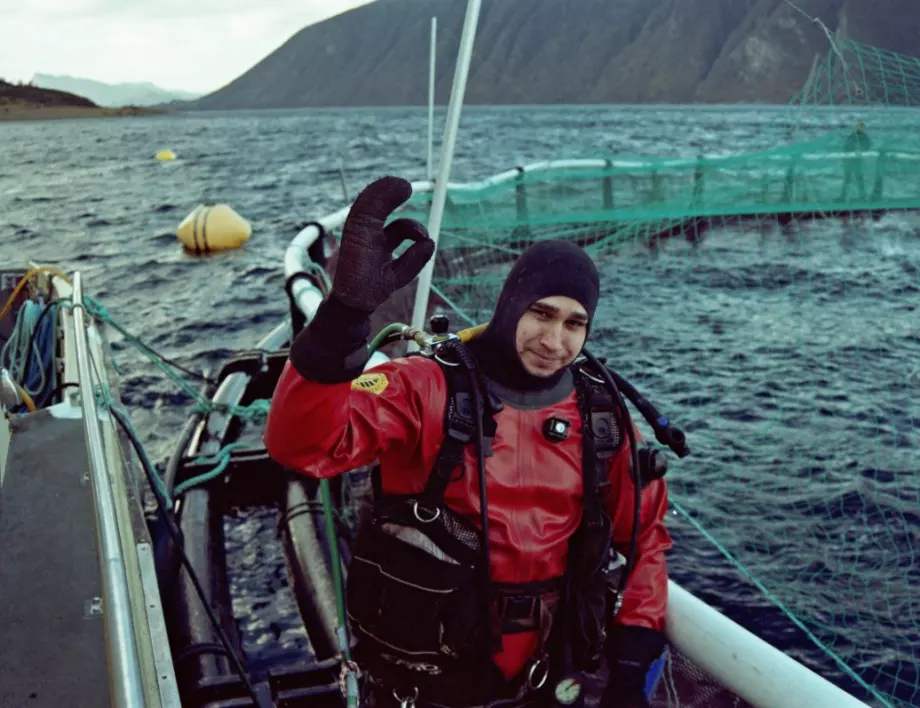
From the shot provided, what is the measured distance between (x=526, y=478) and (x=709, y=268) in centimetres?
1364

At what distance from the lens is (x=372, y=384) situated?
2459 millimetres

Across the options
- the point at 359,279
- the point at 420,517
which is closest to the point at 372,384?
the point at 420,517

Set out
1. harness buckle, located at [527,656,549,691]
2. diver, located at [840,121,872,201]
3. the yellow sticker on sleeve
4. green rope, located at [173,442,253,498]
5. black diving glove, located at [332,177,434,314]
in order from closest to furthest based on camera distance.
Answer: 1. black diving glove, located at [332,177,434,314]
2. the yellow sticker on sleeve
3. harness buckle, located at [527,656,549,691]
4. green rope, located at [173,442,253,498]
5. diver, located at [840,121,872,201]

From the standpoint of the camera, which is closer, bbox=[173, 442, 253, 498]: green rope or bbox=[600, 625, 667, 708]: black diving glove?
bbox=[600, 625, 667, 708]: black diving glove

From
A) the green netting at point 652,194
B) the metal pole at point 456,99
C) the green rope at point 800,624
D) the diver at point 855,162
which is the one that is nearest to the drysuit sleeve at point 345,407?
the metal pole at point 456,99

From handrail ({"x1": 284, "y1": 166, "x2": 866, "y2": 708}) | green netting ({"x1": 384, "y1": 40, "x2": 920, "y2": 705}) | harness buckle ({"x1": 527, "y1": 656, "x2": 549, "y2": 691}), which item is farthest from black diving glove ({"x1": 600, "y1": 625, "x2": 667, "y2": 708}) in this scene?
green netting ({"x1": 384, "y1": 40, "x2": 920, "y2": 705})

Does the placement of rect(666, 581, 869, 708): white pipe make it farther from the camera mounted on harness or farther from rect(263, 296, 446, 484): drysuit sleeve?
rect(263, 296, 446, 484): drysuit sleeve

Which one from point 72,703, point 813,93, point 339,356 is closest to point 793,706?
point 339,356

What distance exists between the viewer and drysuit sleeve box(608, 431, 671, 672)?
106 inches

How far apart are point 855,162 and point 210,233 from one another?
51.8 ft

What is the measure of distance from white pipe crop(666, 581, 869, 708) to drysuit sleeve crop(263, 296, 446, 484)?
1126 millimetres

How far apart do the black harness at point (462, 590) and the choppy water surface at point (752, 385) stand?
2769 millimetres

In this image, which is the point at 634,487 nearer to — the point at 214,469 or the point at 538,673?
the point at 538,673

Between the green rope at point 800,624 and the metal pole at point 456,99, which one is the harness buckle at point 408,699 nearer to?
the green rope at point 800,624
